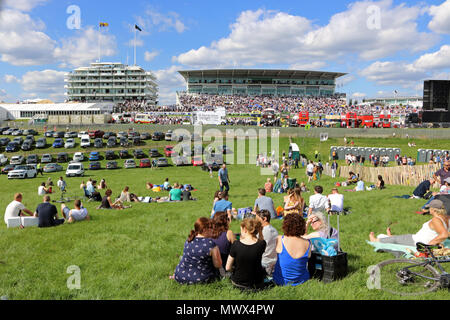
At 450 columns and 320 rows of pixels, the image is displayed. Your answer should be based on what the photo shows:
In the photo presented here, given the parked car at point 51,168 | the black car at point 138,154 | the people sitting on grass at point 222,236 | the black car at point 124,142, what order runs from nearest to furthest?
the people sitting on grass at point 222,236
the parked car at point 51,168
the black car at point 138,154
the black car at point 124,142

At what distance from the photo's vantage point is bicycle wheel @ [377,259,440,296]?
523 cm

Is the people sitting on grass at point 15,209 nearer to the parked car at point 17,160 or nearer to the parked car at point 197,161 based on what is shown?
the parked car at point 197,161

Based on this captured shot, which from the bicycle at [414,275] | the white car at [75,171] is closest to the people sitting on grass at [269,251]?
the bicycle at [414,275]

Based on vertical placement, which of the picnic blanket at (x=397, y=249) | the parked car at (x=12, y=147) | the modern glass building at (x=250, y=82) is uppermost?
the modern glass building at (x=250, y=82)

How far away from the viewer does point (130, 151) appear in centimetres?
4512

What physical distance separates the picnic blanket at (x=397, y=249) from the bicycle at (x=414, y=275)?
632 millimetres

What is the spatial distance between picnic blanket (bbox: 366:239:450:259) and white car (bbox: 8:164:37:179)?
32.0 m

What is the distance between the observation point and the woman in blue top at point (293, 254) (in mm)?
5484

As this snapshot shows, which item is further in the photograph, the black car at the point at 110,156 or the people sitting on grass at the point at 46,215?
the black car at the point at 110,156

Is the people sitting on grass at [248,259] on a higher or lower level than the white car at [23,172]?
higher

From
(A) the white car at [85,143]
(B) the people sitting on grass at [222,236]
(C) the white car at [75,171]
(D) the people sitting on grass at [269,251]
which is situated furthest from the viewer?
(A) the white car at [85,143]

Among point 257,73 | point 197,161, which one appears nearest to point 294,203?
point 197,161
